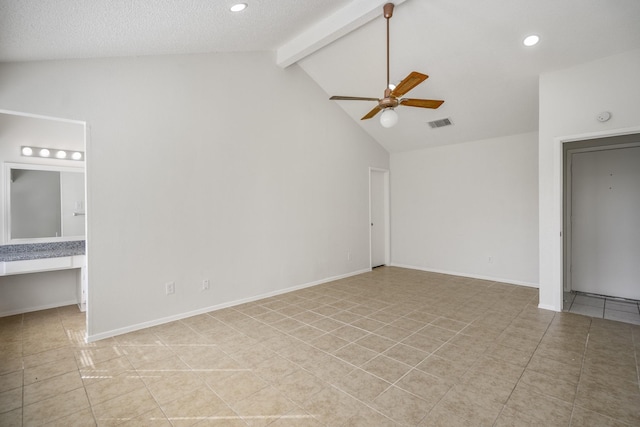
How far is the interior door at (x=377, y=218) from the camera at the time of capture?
642 centimetres

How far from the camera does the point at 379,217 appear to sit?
661cm

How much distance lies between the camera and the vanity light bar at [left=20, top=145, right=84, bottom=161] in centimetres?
382

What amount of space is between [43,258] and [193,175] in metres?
1.82

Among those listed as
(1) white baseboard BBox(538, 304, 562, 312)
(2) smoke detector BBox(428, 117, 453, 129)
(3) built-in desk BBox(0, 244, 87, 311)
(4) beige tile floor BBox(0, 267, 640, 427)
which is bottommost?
(4) beige tile floor BBox(0, 267, 640, 427)

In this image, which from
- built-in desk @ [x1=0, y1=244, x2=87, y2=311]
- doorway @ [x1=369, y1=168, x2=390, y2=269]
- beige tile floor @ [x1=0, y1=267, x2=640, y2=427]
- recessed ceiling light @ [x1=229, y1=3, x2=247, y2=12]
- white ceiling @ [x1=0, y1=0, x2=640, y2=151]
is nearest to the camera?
beige tile floor @ [x1=0, y1=267, x2=640, y2=427]

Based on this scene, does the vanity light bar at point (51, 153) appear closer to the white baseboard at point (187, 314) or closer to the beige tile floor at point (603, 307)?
the white baseboard at point (187, 314)

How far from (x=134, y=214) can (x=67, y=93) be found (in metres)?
1.26

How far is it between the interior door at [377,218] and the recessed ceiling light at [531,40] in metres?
3.38

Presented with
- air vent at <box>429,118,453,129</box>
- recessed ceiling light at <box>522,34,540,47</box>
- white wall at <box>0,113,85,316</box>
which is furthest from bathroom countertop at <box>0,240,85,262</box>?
recessed ceiling light at <box>522,34,540,47</box>

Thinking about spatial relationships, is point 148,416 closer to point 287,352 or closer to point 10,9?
point 287,352

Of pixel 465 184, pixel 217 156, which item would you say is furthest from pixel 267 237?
pixel 465 184

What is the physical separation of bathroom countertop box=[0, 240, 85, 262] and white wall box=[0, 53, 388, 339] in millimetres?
899

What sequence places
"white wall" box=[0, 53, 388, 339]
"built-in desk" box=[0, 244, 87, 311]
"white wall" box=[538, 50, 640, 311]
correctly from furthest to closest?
"white wall" box=[538, 50, 640, 311] < "built-in desk" box=[0, 244, 87, 311] < "white wall" box=[0, 53, 388, 339]

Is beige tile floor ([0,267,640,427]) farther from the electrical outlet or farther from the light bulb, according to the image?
the light bulb
